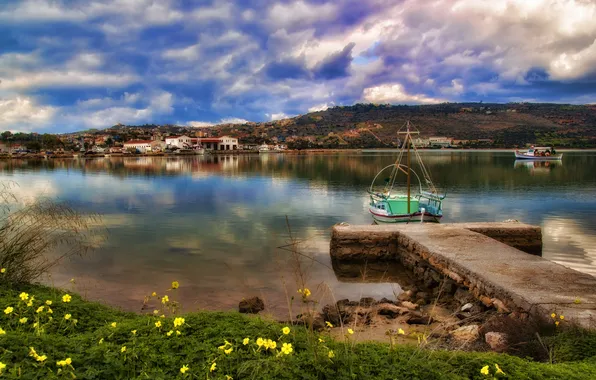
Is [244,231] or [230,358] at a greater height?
[230,358]

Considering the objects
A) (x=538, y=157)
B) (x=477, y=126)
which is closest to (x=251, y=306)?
(x=538, y=157)

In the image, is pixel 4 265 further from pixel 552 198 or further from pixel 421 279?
pixel 552 198

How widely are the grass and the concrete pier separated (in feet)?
5.93

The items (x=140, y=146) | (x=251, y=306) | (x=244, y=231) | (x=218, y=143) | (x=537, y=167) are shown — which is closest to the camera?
(x=251, y=306)

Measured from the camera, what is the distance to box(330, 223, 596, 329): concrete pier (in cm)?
621

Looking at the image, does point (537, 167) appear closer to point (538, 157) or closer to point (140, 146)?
point (538, 157)

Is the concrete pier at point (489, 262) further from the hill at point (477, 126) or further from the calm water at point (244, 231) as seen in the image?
the hill at point (477, 126)

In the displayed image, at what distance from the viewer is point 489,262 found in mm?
8789

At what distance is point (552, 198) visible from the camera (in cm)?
2848

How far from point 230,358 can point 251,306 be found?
473 centimetres

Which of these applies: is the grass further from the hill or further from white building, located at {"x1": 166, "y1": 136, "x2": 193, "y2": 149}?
white building, located at {"x1": 166, "y1": 136, "x2": 193, "y2": 149}

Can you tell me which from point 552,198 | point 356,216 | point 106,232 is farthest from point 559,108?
point 106,232

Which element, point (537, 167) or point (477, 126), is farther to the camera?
point (477, 126)

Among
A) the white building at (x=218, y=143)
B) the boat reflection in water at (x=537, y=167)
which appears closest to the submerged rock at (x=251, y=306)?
the boat reflection in water at (x=537, y=167)
